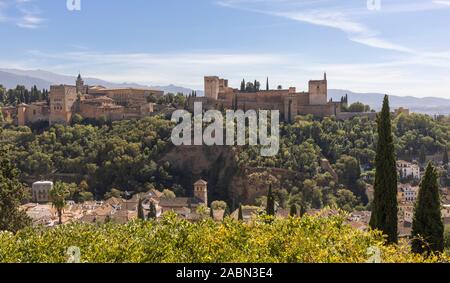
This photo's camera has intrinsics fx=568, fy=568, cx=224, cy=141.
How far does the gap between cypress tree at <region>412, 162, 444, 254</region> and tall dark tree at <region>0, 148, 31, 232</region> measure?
9.83 metres

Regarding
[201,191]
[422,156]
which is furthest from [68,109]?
[422,156]

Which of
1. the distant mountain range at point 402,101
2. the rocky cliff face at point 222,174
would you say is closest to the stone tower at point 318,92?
the distant mountain range at point 402,101

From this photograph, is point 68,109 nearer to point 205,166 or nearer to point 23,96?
point 23,96

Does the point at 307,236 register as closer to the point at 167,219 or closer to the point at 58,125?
the point at 167,219

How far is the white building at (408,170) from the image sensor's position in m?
51.0

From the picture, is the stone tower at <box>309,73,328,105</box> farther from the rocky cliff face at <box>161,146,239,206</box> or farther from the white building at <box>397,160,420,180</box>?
the rocky cliff face at <box>161,146,239,206</box>

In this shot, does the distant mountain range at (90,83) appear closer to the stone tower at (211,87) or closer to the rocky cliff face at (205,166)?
the stone tower at (211,87)

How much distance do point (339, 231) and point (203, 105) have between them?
171 feet

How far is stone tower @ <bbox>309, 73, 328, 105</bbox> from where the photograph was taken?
61.6 m

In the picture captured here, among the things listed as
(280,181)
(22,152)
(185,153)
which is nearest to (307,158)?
(280,181)

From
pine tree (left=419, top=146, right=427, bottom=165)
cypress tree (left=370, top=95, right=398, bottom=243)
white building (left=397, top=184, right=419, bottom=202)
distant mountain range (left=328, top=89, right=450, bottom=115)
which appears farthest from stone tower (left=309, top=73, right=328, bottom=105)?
cypress tree (left=370, top=95, right=398, bottom=243)

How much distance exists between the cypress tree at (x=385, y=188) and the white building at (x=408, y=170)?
39.7 meters

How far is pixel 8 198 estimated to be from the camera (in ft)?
46.9

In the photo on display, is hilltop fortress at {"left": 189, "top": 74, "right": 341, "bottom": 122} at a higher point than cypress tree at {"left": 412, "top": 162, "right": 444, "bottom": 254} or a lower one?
Answer: higher
